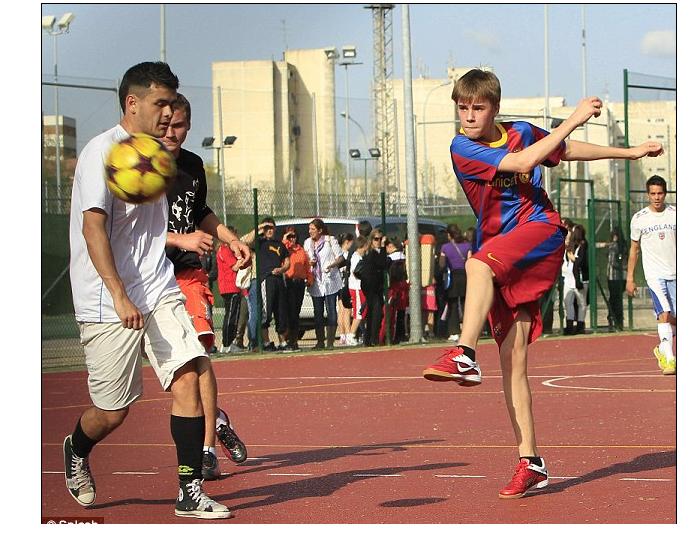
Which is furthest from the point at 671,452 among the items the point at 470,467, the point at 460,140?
the point at 460,140

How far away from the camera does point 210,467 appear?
317 inches

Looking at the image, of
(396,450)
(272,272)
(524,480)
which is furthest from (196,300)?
(272,272)

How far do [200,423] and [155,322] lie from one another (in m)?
0.53

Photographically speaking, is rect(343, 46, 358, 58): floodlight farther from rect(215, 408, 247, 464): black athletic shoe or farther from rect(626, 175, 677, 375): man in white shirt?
rect(215, 408, 247, 464): black athletic shoe

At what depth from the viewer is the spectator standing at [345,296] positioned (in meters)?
20.1

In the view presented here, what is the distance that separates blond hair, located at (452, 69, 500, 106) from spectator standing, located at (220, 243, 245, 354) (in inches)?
481

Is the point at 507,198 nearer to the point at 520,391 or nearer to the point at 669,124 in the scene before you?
the point at 520,391

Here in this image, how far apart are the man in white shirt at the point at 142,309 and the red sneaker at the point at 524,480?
145 cm

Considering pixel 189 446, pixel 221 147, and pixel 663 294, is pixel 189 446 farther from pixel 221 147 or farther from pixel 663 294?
pixel 221 147

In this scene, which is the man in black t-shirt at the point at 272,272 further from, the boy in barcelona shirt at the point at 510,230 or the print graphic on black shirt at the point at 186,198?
the boy in barcelona shirt at the point at 510,230

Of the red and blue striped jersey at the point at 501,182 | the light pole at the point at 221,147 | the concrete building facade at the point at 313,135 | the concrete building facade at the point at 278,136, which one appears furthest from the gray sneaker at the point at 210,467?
the concrete building facade at the point at 278,136

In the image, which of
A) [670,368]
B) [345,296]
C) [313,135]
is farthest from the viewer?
[313,135]

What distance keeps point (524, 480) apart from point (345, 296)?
43.2 ft

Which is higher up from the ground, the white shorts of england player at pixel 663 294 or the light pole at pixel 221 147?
the light pole at pixel 221 147
